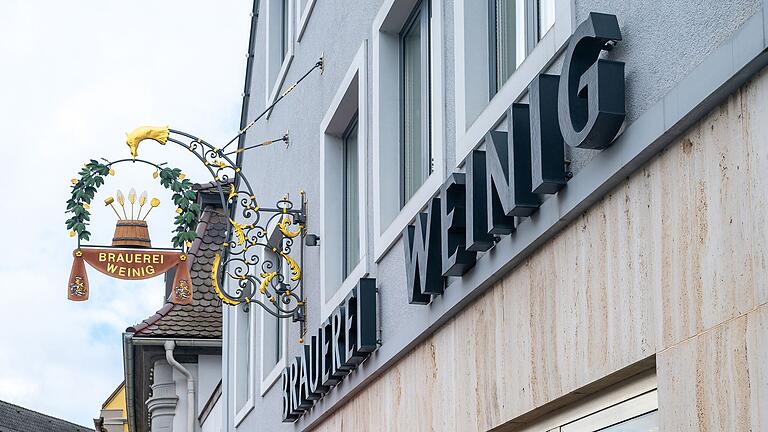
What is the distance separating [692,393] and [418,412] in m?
3.55

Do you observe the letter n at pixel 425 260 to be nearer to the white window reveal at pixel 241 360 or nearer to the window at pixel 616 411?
the window at pixel 616 411

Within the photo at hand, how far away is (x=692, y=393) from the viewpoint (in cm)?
440

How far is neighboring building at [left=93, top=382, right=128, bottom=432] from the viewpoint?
45.0 meters

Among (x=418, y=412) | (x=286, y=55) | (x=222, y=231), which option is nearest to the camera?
(x=418, y=412)

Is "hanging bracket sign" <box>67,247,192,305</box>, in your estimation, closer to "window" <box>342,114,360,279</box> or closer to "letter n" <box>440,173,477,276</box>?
"window" <box>342,114,360,279</box>

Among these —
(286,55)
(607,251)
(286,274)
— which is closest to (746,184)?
(607,251)

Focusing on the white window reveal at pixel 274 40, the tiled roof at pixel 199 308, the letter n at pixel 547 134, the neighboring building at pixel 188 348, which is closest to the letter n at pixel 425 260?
the letter n at pixel 547 134

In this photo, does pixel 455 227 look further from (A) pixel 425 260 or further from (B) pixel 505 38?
(B) pixel 505 38

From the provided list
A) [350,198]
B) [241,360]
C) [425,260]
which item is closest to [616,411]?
[425,260]

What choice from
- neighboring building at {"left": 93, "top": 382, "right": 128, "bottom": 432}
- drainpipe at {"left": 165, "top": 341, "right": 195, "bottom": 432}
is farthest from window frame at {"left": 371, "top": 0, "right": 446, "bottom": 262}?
neighboring building at {"left": 93, "top": 382, "right": 128, "bottom": 432}

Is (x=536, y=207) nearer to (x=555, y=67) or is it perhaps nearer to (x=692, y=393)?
(x=555, y=67)

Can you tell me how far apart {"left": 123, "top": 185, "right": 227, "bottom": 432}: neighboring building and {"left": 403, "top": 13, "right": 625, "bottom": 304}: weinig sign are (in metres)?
13.9

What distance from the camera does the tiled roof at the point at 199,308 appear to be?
22141 millimetres

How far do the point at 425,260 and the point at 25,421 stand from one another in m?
51.1
